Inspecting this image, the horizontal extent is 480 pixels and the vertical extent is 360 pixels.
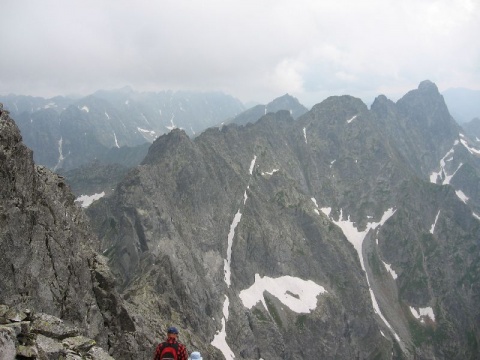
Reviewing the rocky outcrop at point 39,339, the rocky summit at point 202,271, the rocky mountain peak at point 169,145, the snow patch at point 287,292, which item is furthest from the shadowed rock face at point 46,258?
the rocky mountain peak at point 169,145

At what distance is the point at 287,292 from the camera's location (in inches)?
6147

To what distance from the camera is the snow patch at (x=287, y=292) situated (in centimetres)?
14500

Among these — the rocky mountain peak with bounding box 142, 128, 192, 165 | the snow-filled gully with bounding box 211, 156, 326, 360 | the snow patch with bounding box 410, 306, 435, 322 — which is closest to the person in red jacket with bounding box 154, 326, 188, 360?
the snow-filled gully with bounding box 211, 156, 326, 360

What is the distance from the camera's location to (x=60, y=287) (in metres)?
35.1

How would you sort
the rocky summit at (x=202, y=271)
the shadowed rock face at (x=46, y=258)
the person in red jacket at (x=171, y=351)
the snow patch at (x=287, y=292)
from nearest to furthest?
the person in red jacket at (x=171, y=351) < the shadowed rock face at (x=46, y=258) < the rocky summit at (x=202, y=271) < the snow patch at (x=287, y=292)

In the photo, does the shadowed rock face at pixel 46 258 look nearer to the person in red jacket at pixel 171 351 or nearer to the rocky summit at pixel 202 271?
the rocky summit at pixel 202 271

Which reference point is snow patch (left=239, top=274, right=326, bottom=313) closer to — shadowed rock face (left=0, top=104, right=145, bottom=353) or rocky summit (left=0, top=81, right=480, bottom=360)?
rocky summit (left=0, top=81, right=480, bottom=360)

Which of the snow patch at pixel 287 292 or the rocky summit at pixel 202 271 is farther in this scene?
the snow patch at pixel 287 292

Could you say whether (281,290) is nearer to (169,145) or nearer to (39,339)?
(169,145)

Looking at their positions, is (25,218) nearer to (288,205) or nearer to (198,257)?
(198,257)

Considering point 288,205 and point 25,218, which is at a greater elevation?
point 25,218

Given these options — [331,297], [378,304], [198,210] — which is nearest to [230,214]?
[198,210]

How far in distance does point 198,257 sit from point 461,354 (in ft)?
466

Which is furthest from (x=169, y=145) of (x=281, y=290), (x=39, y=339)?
(x=39, y=339)
